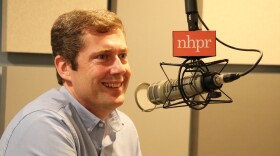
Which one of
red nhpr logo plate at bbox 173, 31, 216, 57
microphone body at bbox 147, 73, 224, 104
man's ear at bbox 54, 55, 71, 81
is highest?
red nhpr logo plate at bbox 173, 31, 216, 57

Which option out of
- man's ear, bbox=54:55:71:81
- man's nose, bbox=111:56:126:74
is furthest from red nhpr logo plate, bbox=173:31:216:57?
man's ear, bbox=54:55:71:81

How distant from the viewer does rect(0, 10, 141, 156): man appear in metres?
1.01

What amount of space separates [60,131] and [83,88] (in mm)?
161

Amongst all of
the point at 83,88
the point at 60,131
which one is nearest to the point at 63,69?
the point at 83,88

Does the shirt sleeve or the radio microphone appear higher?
the radio microphone

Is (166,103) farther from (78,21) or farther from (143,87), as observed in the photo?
(78,21)

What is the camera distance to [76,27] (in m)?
1.10

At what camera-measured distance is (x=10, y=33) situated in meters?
1.67

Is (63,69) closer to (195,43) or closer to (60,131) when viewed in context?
(60,131)

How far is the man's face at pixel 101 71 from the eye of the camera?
3.57 ft

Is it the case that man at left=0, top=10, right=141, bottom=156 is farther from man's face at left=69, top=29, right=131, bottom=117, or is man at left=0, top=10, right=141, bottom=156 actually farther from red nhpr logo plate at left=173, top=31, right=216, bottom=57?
red nhpr logo plate at left=173, top=31, right=216, bottom=57

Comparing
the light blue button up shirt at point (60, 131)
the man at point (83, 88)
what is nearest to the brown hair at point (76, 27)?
the man at point (83, 88)

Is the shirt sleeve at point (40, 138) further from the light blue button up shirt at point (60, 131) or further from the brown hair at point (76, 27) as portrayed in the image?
the brown hair at point (76, 27)

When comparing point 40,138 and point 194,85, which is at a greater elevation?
point 194,85
